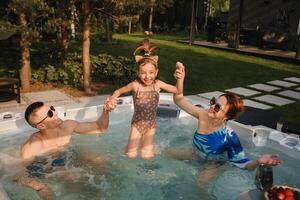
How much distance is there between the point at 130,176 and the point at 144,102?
40.9 inches

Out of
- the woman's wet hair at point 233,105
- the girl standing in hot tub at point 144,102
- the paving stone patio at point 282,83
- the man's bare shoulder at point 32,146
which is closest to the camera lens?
the man's bare shoulder at point 32,146

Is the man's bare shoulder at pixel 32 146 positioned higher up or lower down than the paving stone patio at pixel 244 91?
higher up

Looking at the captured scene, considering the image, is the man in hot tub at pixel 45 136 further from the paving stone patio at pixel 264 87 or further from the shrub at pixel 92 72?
the paving stone patio at pixel 264 87

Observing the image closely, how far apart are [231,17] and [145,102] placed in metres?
15.8

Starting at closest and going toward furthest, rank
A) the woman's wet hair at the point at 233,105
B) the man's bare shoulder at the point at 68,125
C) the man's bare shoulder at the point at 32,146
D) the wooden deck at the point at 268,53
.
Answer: the man's bare shoulder at the point at 32,146, the woman's wet hair at the point at 233,105, the man's bare shoulder at the point at 68,125, the wooden deck at the point at 268,53

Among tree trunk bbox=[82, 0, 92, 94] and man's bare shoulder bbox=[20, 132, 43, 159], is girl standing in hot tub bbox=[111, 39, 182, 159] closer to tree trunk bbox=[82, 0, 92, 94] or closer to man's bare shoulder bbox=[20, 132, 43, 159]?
man's bare shoulder bbox=[20, 132, 43, 159]

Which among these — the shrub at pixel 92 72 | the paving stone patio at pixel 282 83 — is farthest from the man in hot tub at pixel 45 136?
the paving stone patio at pixel 282 83

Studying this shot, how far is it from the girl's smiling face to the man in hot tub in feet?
2.63

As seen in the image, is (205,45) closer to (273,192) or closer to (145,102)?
(145,102)

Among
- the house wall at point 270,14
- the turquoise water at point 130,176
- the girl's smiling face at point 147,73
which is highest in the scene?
the house wall at point 270,14

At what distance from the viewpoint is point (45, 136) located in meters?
4.14

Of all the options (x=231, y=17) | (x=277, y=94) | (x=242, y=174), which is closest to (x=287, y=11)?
(x=231, y=17)

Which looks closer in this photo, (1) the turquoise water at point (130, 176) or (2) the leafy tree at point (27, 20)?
(1) the turquoise water at point (130, 176)

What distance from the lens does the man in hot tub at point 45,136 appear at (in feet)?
12.6
